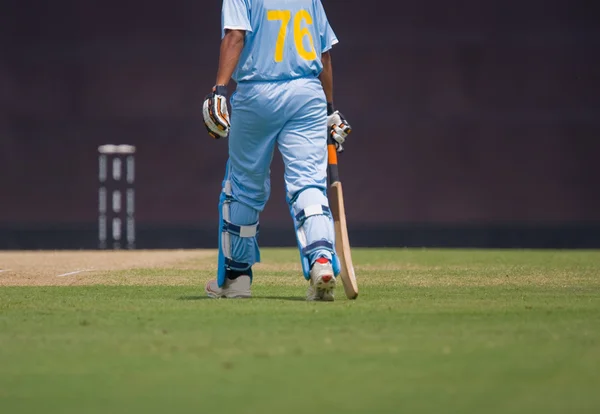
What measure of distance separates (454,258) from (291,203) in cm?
519

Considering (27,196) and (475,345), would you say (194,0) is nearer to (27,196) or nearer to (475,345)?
(27,196)

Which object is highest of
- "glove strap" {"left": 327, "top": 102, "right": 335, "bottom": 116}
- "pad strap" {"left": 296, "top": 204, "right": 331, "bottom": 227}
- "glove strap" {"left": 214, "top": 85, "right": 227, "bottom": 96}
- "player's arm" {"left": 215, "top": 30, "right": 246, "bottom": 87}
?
"player's arm" {"left": 215, "top": 30, "right": 246, "bottom": 87}

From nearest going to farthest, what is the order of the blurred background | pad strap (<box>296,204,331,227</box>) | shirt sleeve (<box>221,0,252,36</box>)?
pad strap (<box>296,204,331,227</box>), shirt sleeve (<box>221,0,252,36</box>), the blurred background

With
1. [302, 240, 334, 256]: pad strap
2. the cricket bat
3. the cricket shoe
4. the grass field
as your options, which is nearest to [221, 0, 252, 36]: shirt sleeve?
the cricket bat

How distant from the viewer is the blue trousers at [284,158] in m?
5.80

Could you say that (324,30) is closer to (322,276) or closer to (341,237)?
(341,237)

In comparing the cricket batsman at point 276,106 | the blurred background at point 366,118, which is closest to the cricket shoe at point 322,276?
the cricket batsman at point 276,106

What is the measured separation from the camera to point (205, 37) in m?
17.6

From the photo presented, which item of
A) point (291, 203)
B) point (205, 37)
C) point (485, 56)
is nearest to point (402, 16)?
point (485, 56)

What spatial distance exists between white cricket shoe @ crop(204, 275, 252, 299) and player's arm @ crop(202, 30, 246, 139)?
0.76 meters

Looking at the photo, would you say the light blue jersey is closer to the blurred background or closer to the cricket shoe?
the cricket shoe

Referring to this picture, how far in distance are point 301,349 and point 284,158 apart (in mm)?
2192

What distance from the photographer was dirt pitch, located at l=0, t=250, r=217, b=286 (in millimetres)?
7734

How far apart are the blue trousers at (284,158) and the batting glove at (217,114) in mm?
66
